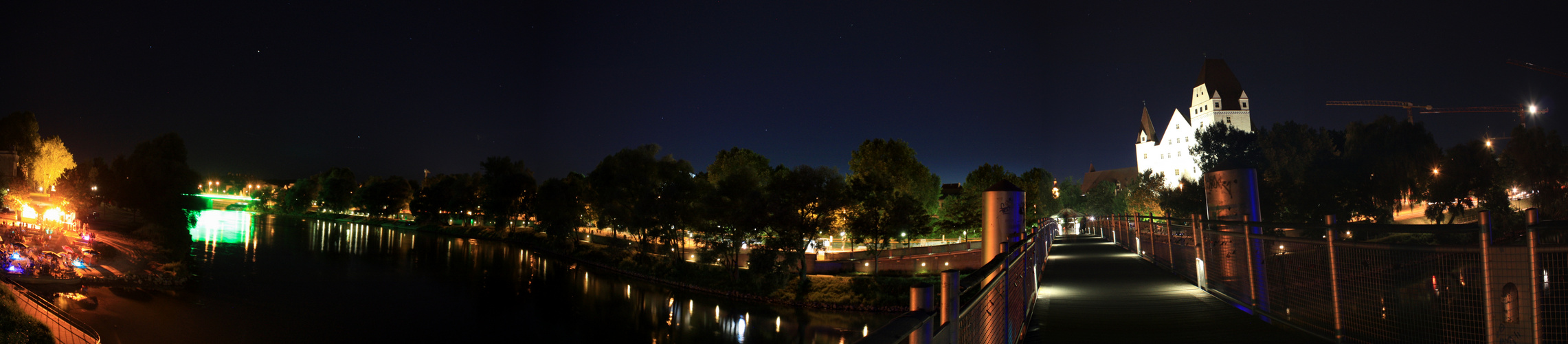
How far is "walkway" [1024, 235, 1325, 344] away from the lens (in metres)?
6.20

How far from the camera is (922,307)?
2514 millimetres

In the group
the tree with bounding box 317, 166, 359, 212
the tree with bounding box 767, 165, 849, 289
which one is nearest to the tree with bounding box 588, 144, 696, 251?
the tree with bounding box 767, 165, 849, 289

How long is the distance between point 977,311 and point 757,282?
31.1 meters

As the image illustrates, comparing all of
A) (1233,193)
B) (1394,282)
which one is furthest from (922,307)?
(1233,193)

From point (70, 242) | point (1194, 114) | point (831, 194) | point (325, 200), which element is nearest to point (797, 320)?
point (831, 194)

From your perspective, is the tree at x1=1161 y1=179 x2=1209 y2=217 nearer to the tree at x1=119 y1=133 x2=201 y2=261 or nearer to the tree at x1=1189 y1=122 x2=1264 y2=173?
the tree at x1=1189 y1=122 x2=1264 y2=173

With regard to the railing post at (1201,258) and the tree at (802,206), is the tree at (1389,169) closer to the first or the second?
the tree at (802,206)

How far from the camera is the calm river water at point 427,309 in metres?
25.3

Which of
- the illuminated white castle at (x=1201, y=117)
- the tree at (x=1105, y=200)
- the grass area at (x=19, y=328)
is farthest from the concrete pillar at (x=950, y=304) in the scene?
the tree at (x=1105, y=200)

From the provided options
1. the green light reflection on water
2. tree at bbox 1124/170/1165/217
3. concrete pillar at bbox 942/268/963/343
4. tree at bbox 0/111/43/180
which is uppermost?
tree at bbox 0/111/43/180

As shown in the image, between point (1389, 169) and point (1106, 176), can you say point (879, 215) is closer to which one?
point (1389, 169)

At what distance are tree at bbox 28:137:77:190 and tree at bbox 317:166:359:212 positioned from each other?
4887 centimetres

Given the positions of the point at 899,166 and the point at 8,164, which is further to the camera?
the point at 899,166

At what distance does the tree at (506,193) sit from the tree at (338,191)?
49.5 metres
